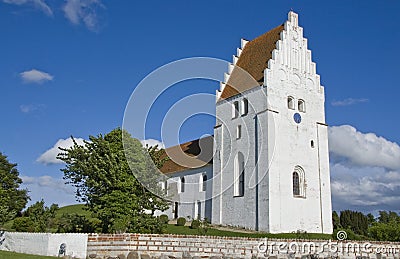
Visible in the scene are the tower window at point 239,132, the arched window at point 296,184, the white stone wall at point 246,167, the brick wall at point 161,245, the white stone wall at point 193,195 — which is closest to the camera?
the brick wall at point 161,245

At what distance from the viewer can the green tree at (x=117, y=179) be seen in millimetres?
25172

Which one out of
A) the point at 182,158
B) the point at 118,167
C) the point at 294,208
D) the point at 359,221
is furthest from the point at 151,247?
the point at 359,221

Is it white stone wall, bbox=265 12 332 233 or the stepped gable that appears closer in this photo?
white stone wall, bbox=265 12 332 233

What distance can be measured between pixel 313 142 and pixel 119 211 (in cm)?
1811

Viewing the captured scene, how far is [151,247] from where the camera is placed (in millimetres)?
15977

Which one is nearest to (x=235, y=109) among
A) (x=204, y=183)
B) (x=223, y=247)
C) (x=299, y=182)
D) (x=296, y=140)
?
(x=296, y=140)

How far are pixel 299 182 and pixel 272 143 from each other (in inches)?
158

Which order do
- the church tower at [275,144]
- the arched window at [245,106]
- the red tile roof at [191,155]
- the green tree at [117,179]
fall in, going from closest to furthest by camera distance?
the green tree at [117,179], the church tower at [275,144], the arched window at [245,106], the red tile roof at [191,155]

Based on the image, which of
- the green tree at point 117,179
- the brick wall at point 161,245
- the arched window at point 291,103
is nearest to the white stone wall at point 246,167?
the arched window at point 291,103

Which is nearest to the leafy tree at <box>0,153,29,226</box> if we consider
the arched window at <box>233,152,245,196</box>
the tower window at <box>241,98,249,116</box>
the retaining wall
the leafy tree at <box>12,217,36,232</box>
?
the leafy tree at <box>12,217,36,232</box>

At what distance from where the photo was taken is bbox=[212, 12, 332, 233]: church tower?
3341 centimetres

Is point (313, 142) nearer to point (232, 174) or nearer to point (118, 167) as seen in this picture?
point (232, 174)

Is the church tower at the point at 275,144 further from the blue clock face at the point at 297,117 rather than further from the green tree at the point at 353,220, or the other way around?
the green tree at the point at 353,220

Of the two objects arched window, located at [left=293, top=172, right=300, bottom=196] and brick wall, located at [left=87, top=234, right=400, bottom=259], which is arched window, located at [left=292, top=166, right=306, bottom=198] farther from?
brick wall, located at [left=87, top=234, right=400, bottom=259]
